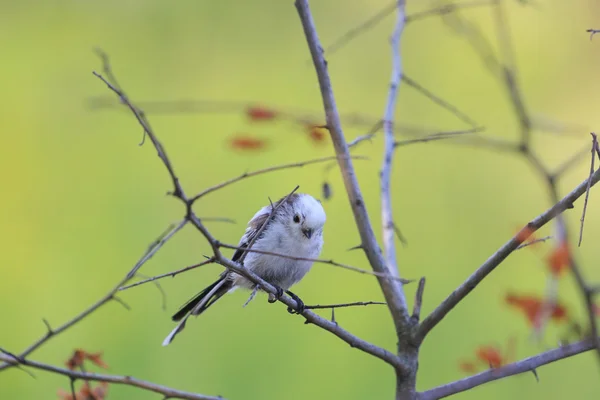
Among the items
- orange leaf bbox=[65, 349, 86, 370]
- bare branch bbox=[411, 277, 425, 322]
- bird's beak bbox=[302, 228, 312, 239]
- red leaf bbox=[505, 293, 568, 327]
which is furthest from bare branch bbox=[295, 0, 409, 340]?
orange leaf bbox=[65, 349, 86, 370]

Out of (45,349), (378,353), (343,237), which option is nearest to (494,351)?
(378,353)

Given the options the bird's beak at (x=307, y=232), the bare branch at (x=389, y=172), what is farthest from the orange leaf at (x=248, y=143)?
the bird's beak at (x=307, y=232)

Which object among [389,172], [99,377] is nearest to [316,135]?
[389,172]

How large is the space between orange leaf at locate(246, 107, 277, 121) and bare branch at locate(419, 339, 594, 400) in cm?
45

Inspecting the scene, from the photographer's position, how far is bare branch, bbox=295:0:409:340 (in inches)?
40.7

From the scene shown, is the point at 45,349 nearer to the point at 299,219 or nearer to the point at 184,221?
the point at 299,219

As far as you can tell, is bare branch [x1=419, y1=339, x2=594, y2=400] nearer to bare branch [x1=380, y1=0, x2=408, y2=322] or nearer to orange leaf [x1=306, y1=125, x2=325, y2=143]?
bare branch [x1=380, y1=0, x2=408, y2=322]

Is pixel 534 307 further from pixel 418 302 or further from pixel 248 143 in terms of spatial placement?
pixel 248 143

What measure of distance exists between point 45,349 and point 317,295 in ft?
3.24

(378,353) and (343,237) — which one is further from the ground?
(343,237)

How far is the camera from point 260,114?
1.00m

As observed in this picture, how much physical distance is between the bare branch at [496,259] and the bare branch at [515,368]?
0.29 feet

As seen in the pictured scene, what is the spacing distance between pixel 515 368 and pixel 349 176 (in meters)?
0.38

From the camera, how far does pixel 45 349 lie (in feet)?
7.97
